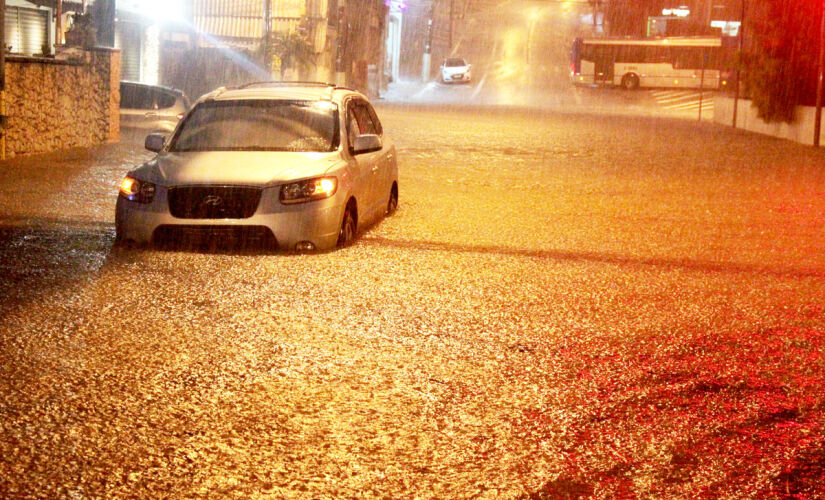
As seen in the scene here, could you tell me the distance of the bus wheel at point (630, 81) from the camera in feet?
229

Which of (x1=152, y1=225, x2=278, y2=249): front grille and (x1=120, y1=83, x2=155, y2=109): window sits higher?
(x1=120, y1=83, x2=155, y2=109): window

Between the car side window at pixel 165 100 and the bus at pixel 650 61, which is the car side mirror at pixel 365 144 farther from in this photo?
the bus at pixel 650 61

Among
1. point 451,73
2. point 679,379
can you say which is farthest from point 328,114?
point 451,73

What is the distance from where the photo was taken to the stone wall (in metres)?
19.0

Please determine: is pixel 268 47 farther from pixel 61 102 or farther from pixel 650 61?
pixel 650 61

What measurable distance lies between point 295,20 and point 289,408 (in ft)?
153

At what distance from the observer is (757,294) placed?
30.5 ft

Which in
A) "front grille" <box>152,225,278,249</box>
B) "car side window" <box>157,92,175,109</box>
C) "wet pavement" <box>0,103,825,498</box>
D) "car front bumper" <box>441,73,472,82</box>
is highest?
"car front bumper" <box>441,73,472,82</box>

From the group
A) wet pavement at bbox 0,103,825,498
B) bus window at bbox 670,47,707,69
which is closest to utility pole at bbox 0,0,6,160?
wet pavement at bbox 0,103,825,498

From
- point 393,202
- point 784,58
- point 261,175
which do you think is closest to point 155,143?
point 261,175

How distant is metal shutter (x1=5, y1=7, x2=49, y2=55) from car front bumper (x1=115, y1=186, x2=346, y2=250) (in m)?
22.7

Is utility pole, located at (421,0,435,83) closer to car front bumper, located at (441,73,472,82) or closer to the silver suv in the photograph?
car front bumper, located at (441,73,472,82)

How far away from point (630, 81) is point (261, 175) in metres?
61.9

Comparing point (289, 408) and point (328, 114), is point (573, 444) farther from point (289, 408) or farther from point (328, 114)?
point (328, 114)
